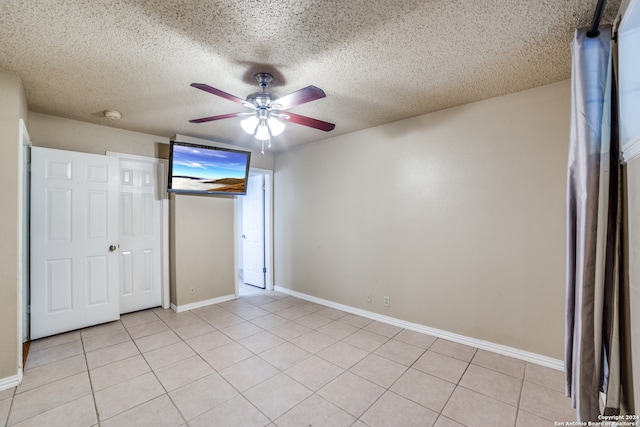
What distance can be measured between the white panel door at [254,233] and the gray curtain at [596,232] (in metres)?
4.06

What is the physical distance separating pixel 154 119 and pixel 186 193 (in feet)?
3.25

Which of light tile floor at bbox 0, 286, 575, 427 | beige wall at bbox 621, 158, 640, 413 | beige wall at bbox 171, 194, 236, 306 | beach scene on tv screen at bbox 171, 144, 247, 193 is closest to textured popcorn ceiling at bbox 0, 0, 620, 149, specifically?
beach scene on tv screen at bbox 171, 144, 247, 193

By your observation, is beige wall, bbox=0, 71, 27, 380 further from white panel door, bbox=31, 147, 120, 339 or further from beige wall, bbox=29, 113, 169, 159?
beige wall, bbox=29, 113, 169, 159

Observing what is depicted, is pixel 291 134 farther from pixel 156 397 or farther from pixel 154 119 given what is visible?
pixel 156 397

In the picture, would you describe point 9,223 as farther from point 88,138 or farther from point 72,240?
point 88,138

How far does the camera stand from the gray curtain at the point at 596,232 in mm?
1384

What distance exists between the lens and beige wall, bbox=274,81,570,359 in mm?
2312

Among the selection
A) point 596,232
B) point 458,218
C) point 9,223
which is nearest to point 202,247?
point 9,223

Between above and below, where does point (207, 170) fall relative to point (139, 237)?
above

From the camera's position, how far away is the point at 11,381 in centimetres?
204

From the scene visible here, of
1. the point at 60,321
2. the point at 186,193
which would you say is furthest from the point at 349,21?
the point at 60,321

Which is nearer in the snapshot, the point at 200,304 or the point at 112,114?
the point at 112,114

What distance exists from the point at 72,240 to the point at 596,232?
4404mm

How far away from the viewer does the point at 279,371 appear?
2268mm
